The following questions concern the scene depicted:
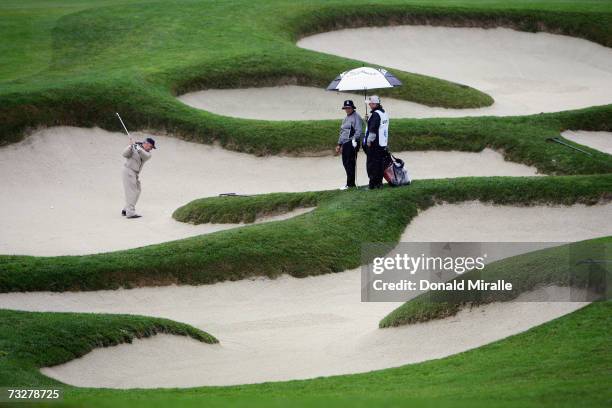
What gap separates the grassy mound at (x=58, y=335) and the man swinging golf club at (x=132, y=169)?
9673mm

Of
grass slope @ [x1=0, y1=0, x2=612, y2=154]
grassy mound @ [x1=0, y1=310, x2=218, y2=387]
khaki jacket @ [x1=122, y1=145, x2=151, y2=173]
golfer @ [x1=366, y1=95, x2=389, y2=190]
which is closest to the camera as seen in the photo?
grassy mound @ [x1=0, y1=310, x2=218, y2=387]

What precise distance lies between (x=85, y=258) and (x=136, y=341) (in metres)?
5.04

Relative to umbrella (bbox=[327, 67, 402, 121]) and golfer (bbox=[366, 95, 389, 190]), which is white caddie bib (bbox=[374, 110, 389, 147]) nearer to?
golfer (bbox=[366, 95, 389, 190])

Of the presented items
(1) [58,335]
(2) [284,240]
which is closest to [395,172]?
(2) [284,240]

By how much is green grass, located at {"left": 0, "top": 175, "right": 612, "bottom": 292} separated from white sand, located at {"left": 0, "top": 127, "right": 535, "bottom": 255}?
10.6ft

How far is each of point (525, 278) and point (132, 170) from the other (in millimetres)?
13755

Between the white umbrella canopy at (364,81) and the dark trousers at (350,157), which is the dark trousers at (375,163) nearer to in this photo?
the dark trousers at (350,157)

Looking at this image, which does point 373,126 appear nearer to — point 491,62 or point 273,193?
point 273,193

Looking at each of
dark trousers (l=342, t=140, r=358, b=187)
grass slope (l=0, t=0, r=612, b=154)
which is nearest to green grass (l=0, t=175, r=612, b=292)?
dark trousers (l=342, t=140, r=358, b=187)

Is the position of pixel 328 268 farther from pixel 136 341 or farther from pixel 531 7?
pixel 531 7

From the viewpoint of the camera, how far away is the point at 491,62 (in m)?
47.2

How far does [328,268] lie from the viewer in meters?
24.5

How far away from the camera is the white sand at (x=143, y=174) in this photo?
30.7 metres

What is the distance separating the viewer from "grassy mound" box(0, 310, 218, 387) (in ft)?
58.2
